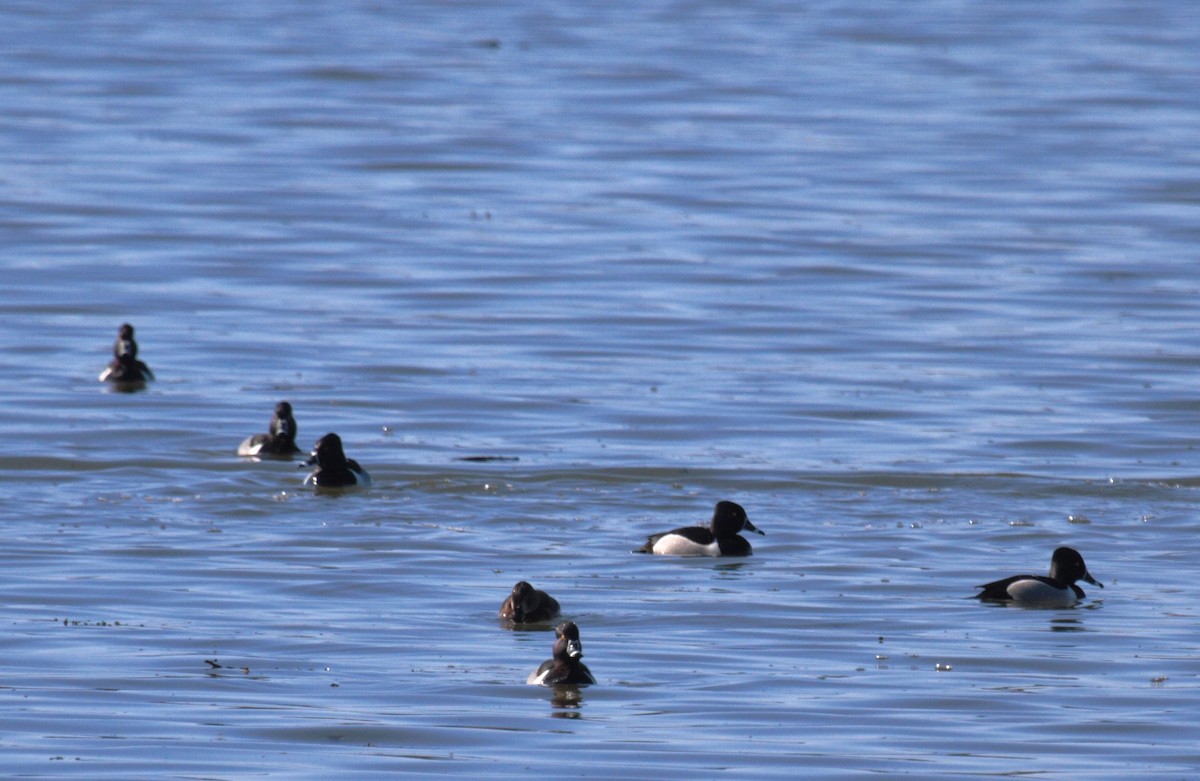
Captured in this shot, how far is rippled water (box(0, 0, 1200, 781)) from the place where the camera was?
1155 centimetres

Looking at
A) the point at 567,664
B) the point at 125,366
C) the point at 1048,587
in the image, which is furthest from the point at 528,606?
the point at 125,366

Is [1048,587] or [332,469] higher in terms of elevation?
[332,469]

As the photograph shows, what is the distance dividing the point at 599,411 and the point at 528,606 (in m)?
8.38

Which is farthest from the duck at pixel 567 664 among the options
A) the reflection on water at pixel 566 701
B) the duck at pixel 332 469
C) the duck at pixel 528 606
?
the duck at pixel 332 469

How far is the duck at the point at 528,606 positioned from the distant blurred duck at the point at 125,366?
10018 millimetres

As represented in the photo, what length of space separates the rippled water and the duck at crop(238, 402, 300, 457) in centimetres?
53

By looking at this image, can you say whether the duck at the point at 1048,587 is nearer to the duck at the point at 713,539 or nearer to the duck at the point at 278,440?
the duck at the point at 713,539

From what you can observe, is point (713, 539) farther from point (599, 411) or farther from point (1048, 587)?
point (599, 411)

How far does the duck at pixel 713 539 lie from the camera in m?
16.0

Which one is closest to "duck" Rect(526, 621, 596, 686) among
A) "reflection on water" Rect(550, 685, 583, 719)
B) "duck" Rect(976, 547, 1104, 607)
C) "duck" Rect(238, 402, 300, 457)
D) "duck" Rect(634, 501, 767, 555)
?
"reflection on water" Rect(550, 685, 583, 719)

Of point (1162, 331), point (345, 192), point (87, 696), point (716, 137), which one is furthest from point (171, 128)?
point (87, 696)

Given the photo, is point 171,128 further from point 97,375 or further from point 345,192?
point 97,375

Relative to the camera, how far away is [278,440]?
19.4 metres

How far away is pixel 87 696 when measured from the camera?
1156cm
